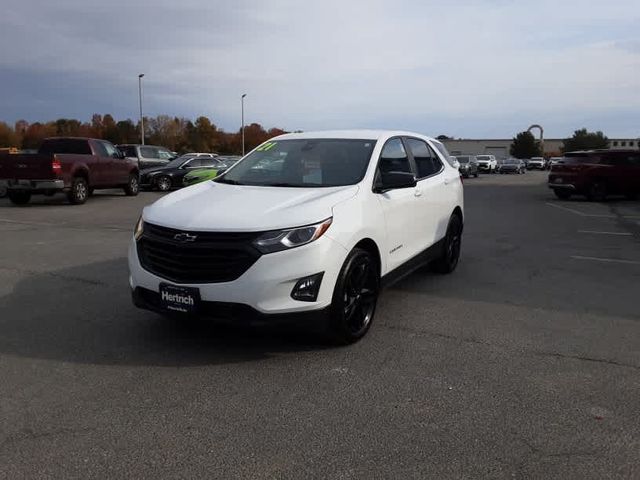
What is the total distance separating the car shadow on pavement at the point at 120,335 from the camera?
412 centimetres

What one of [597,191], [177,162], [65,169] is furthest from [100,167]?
[597,191]

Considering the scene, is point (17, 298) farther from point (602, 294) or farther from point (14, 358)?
point (602, 294)

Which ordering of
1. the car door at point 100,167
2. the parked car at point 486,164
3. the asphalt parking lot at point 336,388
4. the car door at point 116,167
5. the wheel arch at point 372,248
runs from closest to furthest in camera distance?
the asphalt parking lot at point 336,388, the wheel arch at point 372,248, the car door at point 100,167, the car door at point 116,167, the parked car at point 486,164

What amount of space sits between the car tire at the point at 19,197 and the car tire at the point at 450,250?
13.8 m

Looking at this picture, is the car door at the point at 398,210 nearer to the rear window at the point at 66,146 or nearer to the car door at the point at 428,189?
the car door at the point at 428,189

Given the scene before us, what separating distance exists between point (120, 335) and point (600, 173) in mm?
17982

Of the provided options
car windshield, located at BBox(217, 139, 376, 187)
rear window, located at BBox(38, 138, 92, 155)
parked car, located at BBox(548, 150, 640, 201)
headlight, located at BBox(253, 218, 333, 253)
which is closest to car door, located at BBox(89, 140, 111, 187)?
rear window, located at BBox(38, 138, 92, 155)

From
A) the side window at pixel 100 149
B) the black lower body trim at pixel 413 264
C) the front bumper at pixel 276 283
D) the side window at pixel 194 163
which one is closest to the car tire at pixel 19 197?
the side window at pixel 100 149

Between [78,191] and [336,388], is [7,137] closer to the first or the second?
[78,191]

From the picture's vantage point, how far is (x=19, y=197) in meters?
16.4

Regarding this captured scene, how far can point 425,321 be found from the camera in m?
5.05

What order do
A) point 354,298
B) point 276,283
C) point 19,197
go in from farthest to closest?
point 19,197 < point 354,298 < point 276,283

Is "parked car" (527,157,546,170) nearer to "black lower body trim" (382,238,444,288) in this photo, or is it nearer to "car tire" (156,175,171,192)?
"car tire" (156,175,171,192)

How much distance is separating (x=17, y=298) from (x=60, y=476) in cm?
369
